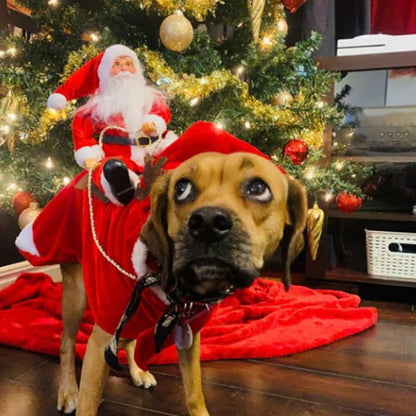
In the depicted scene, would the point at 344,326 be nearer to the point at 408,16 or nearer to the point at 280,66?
the point at 280,66

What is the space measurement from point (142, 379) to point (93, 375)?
45 centimetres

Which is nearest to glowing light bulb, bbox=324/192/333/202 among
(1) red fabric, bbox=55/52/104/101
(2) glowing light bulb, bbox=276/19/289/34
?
(2) glowing light bulb, bbox=276/19/289/34

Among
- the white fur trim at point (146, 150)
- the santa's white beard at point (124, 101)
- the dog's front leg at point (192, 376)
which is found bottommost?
the dog's front leg at point (192, 376)

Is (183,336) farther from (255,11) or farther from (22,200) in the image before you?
(255,11)

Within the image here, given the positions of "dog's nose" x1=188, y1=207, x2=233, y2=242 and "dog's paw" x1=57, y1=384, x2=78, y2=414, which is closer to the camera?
"dog's nose" x1=188, y1=207, x2=233, y2=242

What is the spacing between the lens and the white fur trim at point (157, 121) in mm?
1562

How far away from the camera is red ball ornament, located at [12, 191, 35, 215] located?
1.95m

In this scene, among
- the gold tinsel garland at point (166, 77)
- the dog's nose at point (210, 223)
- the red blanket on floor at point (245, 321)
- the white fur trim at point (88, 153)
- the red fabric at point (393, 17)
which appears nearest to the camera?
the dog's nose at point (210, 223)

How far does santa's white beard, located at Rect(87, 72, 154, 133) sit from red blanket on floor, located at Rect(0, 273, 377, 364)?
Answer: 73 centimetres

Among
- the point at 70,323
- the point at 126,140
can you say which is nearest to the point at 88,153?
the point at 126,140

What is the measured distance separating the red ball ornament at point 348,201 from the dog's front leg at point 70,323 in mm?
1429

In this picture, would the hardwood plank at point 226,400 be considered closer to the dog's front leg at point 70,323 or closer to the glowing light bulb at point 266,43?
the dog's front leg at point 70,323

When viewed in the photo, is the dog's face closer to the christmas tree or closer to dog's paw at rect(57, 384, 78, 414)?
dog's paw at rect(57, 384, 78, 414)

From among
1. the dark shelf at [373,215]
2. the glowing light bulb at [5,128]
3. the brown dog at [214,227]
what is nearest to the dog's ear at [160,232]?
the brown dog at [214,227]
